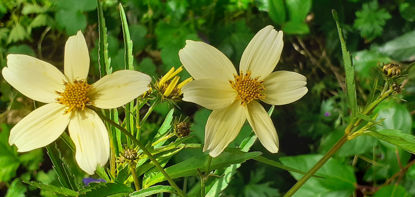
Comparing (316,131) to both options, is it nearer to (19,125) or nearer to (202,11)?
(202,11)

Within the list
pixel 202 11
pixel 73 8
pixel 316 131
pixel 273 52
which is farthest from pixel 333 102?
pixel 273 52

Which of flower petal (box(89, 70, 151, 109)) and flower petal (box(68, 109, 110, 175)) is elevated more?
flower petal (box(89, 70, 151, 109))

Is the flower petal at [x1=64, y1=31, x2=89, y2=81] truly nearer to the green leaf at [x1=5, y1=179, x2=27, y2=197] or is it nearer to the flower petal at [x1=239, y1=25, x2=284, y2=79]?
the flower petal at [x1=239, y1=25, x2=284, y2=79]

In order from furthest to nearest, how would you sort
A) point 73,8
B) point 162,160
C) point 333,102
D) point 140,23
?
point 333,102
point 140,23
point 73,8
point 162,160

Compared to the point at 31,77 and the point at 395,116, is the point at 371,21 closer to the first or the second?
the point at 395,116

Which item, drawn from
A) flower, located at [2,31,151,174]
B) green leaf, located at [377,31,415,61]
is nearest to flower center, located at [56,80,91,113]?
flower, located at [2,31,151,174]
